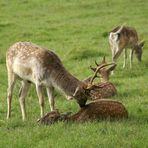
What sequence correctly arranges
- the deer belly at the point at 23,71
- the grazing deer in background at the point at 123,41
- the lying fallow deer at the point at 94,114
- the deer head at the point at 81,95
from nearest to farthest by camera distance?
1. the lying fallow deer at the point at 94,114
2. the deer head at the point at 81,95
3. the deer belly at the point at 23,71
4. the grazing deer in background at the point at 123,41

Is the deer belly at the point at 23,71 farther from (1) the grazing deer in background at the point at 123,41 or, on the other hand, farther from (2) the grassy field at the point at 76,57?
(1) the grazing deer in background at the point at 123,41

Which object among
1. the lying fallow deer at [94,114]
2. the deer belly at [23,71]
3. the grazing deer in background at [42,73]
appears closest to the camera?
the lying fallow deer at [94,114]

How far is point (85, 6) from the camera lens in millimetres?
29188

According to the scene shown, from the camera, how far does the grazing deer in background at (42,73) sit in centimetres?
906

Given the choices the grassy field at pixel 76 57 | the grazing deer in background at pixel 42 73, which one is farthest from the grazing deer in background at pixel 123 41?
the grazing deer in background at pixel 42 73

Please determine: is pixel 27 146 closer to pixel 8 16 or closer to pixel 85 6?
pixel 8 16

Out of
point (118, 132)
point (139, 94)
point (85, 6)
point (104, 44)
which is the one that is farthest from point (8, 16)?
point (118, 132)

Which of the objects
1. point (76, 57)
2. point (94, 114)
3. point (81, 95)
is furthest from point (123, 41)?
point (94, 114)

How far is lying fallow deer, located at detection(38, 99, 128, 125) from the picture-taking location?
8.32 m

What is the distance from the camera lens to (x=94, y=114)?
852 cm

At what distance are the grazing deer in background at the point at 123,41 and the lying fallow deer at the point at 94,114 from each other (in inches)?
280

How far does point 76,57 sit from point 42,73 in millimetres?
7875

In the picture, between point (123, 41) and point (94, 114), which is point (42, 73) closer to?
point (94, 114)

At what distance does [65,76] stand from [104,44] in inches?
A: 421
